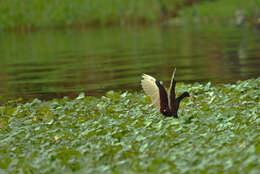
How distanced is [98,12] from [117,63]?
25.2 m

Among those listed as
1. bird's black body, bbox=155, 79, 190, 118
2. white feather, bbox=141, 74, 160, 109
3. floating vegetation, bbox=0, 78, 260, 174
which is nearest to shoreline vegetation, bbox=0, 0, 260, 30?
floating vegetation, bbox=0, 78, 260, 174

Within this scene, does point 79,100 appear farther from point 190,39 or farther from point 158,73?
point 190,39

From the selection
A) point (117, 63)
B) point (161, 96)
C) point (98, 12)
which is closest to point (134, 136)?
point (161, 96)

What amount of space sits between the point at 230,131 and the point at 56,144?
2219 millimetres

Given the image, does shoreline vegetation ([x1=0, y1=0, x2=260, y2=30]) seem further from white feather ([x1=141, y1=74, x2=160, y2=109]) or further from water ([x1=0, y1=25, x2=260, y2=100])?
white feather ([x1=141, y1=74, x2=160, y2=109])

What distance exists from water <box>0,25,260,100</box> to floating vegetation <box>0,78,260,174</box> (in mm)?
3336

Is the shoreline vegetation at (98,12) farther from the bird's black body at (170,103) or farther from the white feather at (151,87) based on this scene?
the white feather at (151,87)

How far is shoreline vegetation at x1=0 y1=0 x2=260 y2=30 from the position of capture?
141ft

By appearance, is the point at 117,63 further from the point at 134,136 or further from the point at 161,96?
the point at 134,136

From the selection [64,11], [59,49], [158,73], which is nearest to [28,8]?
[64,11]

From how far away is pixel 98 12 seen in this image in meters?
43.9

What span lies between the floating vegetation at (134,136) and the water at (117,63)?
3.34m

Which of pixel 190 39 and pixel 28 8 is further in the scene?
pixel 28 8

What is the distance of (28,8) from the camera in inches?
1772
